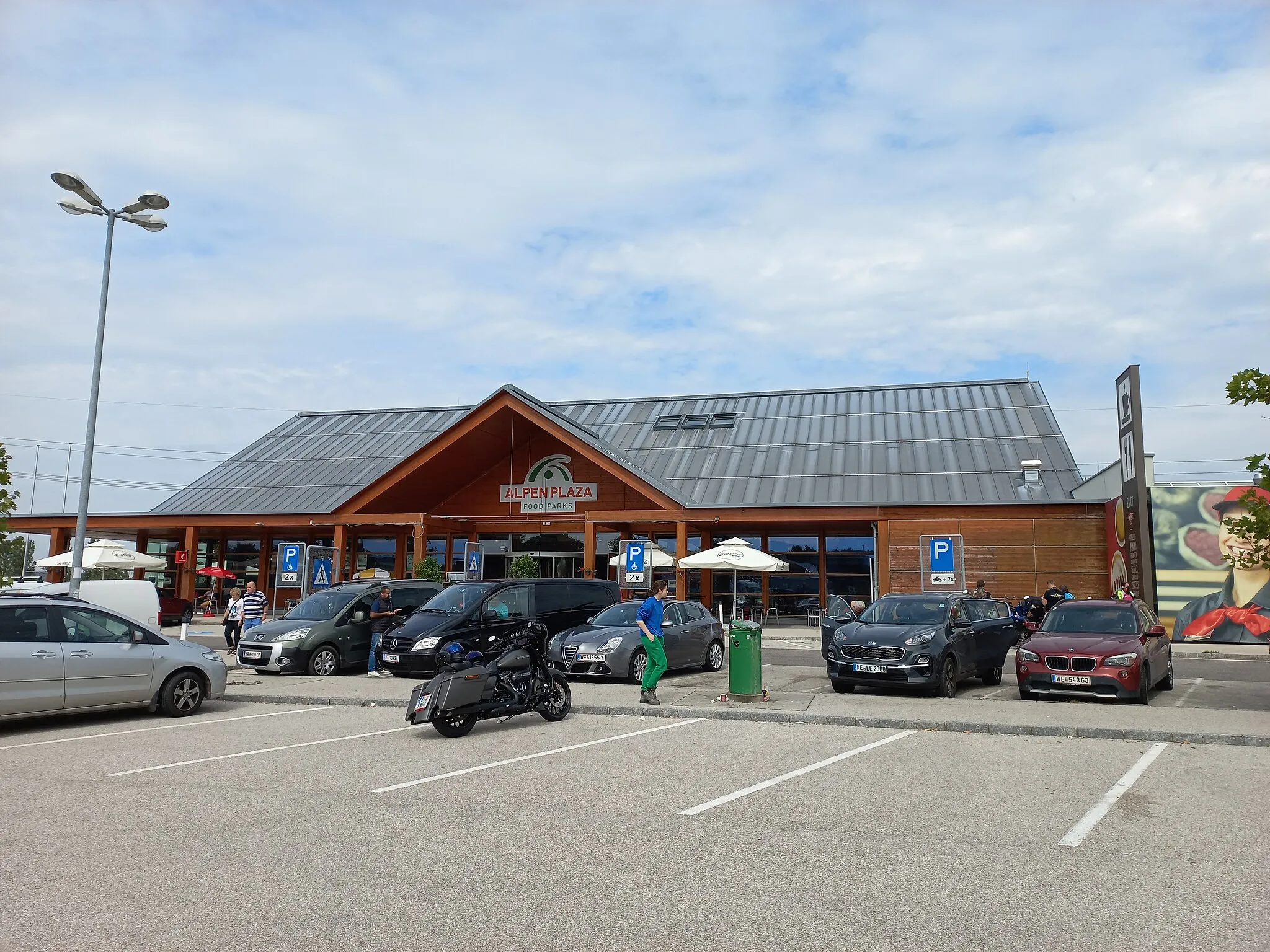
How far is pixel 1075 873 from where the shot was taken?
527 centimetres

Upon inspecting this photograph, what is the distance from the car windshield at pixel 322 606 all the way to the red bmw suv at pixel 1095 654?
1139 cm

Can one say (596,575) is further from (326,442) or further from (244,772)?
(244,772)

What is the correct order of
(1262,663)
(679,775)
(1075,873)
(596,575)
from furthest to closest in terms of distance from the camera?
(596,575)
(1262,663)
(679,775)
(1075,873)

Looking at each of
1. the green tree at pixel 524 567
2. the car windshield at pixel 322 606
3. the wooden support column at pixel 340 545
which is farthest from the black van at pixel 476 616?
the wooden support column at pixel 340 545

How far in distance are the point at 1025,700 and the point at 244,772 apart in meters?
9.94

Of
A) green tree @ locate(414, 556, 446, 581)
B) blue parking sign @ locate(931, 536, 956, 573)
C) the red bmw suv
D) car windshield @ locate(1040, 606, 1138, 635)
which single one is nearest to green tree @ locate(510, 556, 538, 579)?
green tree @ locate(414, 556, 446, 581)

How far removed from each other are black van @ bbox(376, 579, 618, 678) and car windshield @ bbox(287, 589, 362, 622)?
152cm

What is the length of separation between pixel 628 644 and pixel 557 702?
3800mm

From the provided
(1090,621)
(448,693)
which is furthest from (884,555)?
(448,693)

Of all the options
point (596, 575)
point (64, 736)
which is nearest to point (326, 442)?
point (596, 575)

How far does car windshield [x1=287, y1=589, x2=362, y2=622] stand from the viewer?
55.8ft

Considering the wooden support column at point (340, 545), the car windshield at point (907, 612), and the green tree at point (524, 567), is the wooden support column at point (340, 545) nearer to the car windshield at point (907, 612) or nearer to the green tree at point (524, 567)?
the green tree at point (524, 567)

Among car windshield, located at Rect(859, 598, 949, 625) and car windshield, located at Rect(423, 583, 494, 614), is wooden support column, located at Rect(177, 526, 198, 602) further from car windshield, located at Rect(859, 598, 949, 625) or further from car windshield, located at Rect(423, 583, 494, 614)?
car windshield, located at Rect(859, 598, 949, 625)

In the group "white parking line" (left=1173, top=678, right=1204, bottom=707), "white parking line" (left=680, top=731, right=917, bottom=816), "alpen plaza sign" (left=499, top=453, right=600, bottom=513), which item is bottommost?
"white parking line" (left=680, top=731, right=917, bottom=816)
